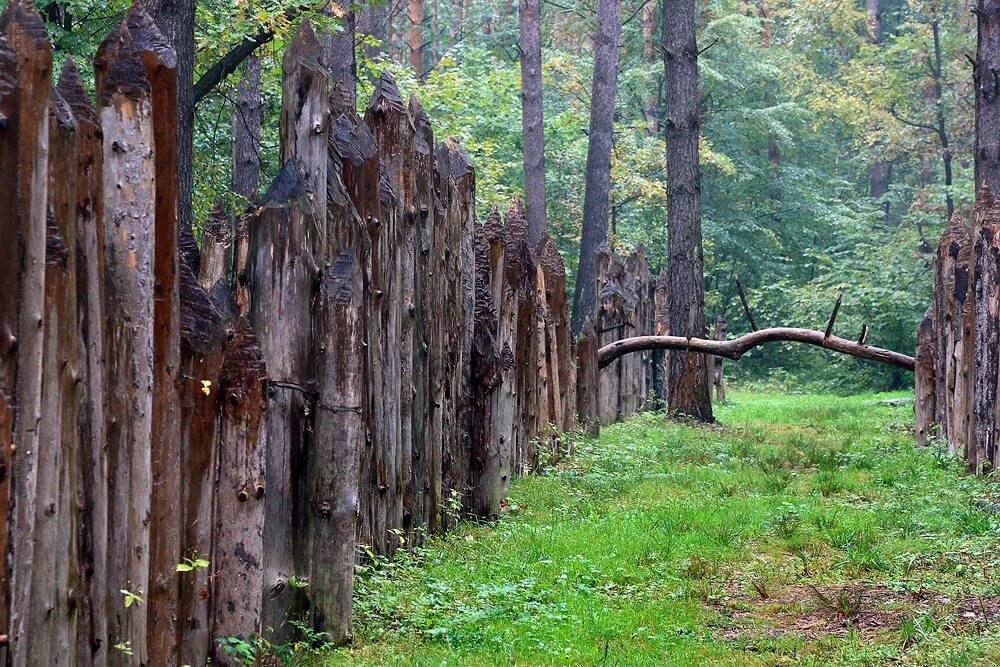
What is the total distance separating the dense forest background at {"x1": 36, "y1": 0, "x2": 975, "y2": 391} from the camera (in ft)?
83.6

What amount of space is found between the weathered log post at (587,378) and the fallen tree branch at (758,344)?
65 cm

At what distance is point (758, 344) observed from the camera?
12.5 m

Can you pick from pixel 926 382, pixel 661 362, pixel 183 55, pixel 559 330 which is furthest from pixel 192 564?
pixel 661 362

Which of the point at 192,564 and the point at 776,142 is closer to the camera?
the point at 192,564

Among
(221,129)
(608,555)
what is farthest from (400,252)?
(221,129)

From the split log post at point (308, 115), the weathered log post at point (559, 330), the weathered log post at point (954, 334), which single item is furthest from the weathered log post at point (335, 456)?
the weathered log post at point (954, 334)

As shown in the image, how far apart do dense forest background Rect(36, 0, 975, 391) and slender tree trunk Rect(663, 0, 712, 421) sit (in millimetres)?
7186

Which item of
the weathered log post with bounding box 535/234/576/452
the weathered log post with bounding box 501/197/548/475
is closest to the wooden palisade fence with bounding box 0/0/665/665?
the weathered log post with bounding box 501/197/548/475

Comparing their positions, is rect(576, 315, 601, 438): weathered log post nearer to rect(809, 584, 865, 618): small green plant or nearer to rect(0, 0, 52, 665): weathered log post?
rect(809, 584, 865, 618): small green plant

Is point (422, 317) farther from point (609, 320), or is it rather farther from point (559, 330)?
point (609, 320)

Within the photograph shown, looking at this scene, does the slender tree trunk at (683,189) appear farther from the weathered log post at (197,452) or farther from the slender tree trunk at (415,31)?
the slender tree trunk at (415,31)

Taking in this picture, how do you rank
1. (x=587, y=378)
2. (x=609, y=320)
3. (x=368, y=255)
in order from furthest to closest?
(x=609, y=320) < (x=587, y=378) < (x=368, y=255)

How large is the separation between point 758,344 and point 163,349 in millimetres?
9645

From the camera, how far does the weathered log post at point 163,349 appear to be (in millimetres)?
3654
